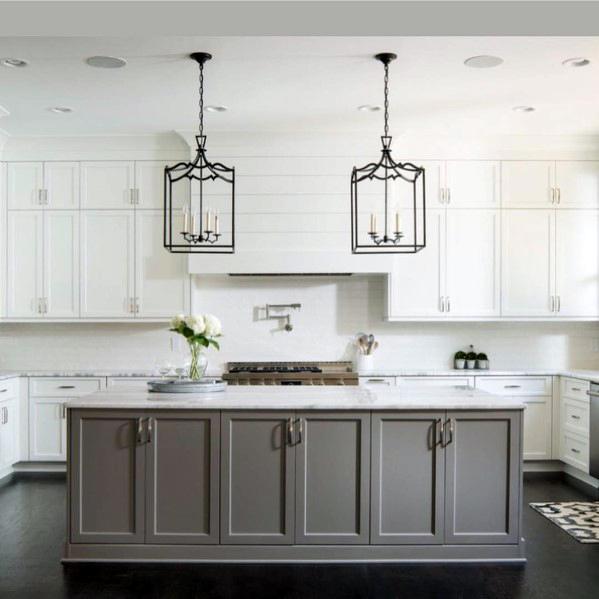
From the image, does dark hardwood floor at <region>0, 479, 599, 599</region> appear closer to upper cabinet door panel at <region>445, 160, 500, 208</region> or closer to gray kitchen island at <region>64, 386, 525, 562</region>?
gray kitchen island at <region>64, 386, 525, 562</region>

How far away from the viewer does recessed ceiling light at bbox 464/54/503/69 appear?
14.0 ft

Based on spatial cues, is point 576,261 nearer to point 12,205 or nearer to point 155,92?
point 155,92

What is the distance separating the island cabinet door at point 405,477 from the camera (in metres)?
3.88

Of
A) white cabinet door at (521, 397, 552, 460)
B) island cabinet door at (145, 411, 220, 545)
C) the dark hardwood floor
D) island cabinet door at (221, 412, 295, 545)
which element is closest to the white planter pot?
white cabinet door at (521, 397, 552, 460)

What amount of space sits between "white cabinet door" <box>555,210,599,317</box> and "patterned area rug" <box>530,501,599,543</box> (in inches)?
70.6

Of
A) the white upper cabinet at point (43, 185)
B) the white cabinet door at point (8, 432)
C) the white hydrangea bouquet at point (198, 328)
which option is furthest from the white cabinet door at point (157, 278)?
the white hydrangea bouquet at point (198, 328)

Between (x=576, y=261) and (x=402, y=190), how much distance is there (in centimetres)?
165

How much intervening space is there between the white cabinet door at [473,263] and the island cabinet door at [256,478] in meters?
2.78

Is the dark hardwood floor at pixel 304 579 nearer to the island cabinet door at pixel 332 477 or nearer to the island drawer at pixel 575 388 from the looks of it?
the island cabinet door at pixel 332 477

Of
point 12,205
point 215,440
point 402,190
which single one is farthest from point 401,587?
point 12,205

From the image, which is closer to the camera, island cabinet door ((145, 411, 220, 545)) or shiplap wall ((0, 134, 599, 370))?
island cabinet door ((145, 411, 220, 545))

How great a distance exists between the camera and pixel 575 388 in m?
5.80

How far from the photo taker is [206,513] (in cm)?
389

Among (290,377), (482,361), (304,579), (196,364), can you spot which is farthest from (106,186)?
(304,579)
